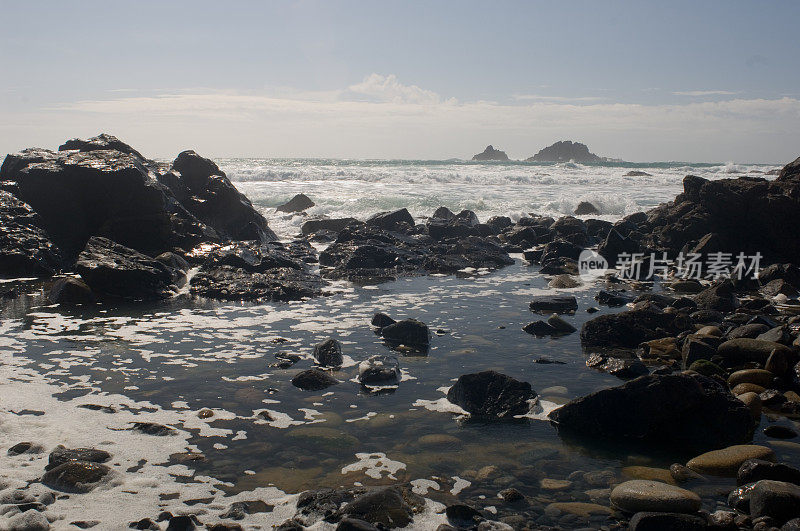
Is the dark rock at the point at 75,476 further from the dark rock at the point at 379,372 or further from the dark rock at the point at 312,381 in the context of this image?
the dark rock at the point at 379,372

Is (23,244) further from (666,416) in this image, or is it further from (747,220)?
(747,220)

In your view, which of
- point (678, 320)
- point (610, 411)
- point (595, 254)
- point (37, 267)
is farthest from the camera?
point (595, 254)

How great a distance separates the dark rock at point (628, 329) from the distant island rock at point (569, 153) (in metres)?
118

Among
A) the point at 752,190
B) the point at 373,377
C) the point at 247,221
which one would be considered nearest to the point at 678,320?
the point at 373,377

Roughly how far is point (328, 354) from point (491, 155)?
126947 millimetres

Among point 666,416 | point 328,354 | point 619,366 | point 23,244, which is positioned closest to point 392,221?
point 23,244

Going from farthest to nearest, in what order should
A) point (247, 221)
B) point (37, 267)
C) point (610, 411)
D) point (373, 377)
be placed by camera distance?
1. point (247, 221)
2. point (37, 267)
3. point (373, 377)
4. point (610, 411)

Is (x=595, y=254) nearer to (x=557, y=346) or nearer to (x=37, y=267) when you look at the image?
(x=557, y=346)

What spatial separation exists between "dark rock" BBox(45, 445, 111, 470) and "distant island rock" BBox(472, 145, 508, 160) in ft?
421

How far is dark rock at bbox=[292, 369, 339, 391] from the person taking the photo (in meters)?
7.22

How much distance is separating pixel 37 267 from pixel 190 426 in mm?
10401

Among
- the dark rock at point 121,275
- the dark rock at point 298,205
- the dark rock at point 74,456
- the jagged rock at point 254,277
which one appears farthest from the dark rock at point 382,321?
the dark rock at point 298,205

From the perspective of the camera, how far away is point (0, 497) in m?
4.61

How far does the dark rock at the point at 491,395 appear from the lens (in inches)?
257
